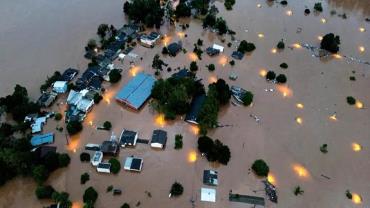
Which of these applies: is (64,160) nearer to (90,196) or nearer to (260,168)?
(90,196)

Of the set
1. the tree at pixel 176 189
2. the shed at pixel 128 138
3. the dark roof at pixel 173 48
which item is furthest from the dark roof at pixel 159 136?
the dark roof at pixel 173 48

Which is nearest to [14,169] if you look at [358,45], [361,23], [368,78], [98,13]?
[98,13]

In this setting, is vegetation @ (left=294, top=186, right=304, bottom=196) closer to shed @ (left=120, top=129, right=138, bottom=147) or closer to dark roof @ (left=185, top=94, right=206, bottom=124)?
dark roof @ (left=185, top=94, right=206, bottom=124)

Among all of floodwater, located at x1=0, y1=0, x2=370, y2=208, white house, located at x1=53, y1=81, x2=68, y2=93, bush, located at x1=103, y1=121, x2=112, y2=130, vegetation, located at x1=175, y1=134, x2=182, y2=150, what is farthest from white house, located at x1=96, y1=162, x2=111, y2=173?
white house, located at x1=53, y1=81, x2=68, y2=93

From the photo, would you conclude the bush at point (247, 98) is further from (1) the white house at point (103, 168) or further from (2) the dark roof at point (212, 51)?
(1) the white house at point (103, 168)

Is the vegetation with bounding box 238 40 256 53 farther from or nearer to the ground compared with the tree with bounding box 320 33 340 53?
nearer to the ground
